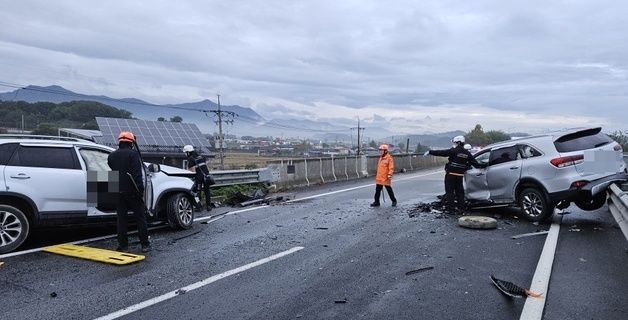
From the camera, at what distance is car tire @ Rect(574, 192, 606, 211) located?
33.2 feet

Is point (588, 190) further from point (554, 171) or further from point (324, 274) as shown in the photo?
point (324, 274)

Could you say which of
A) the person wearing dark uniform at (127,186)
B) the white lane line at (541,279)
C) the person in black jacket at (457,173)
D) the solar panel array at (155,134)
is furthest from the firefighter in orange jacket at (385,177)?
the solar panel array at (155,134)

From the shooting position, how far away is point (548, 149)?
9.68 m

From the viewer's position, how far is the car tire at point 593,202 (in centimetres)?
1011

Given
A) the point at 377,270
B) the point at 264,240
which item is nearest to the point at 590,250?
the point at 377,270

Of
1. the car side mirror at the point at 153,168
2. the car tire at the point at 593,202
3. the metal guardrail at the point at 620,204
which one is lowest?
the car tire at the point at 593,202

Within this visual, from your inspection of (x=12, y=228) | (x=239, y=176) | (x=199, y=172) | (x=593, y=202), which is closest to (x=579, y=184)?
(x=593, y=202)

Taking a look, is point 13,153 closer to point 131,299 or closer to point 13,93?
point 131,299

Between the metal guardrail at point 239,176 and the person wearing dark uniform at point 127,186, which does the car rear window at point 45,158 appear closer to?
the person wearing dark uniform at point 127,186

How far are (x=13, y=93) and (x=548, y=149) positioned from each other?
51.1 m

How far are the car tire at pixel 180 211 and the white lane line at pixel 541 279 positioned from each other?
19.3 ft

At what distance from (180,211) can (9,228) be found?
2.75 meters

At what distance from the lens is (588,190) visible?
30.1 feet

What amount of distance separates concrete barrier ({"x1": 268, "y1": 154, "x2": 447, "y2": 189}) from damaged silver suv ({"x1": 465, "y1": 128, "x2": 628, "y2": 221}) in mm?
8423
